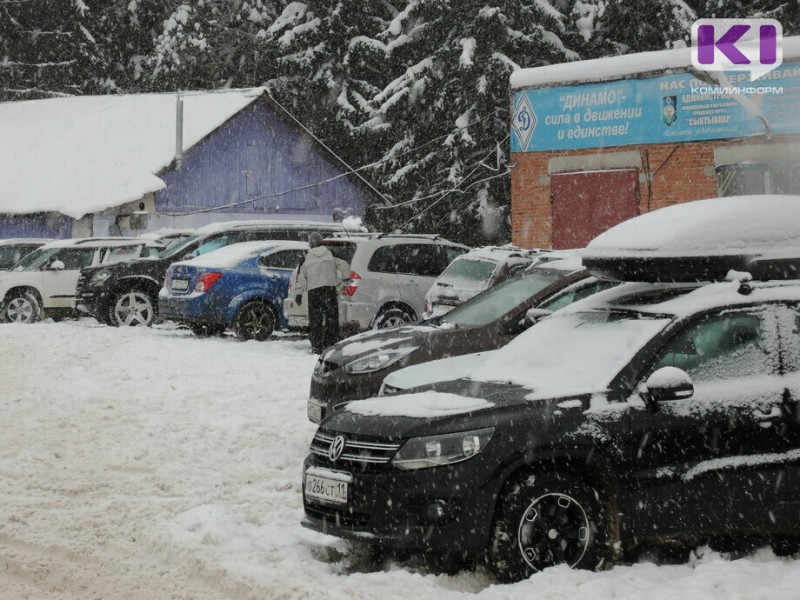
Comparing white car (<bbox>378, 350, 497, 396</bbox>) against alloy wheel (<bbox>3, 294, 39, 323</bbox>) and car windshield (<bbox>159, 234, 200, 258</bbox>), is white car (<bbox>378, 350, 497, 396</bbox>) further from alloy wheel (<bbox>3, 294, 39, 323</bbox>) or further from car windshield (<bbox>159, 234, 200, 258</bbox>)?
alloy wheel (<bbox>3, 294, 39, 323</bbox>)

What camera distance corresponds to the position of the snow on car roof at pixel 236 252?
1773 cm

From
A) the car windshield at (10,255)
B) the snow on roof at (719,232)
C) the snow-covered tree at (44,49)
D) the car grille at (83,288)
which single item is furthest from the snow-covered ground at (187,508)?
the snow-covered tree at (44,49)

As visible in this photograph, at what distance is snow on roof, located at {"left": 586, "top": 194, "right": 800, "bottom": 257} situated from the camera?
6852 millimetres

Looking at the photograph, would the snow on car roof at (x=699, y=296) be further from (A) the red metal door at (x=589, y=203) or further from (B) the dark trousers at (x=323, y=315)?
(A) the red metal door at (x=589, y=203)

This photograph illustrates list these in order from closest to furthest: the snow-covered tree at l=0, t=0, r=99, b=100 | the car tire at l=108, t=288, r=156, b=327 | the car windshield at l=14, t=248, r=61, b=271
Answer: the car tire at l=108, t=288, r=156, b=327, the car windshield at l=14, t=248, r=61, b=271, the snow-covered tree at l=0, t=0, r=99, b=100

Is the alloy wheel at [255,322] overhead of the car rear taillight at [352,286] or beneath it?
beneath

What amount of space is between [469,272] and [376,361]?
535 centimetres

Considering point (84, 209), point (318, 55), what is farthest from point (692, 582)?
point (318, 55)

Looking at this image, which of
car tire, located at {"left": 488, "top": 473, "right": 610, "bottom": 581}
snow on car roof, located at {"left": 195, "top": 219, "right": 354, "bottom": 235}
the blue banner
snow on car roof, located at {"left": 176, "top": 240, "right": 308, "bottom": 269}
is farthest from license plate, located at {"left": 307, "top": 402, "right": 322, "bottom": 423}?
the blue banner

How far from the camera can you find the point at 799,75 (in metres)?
17.8

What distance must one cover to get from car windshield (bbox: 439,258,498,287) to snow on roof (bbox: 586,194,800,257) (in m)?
7.37

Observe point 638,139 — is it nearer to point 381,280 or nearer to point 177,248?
point 381,280

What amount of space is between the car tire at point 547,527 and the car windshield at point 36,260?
17.5m

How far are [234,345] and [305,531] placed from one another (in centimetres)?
994
